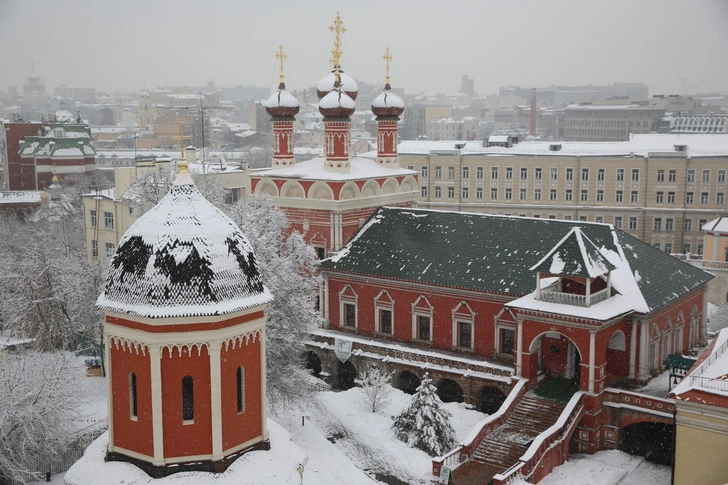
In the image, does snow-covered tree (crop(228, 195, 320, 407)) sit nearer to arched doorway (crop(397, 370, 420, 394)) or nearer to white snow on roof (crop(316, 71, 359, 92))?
arched doorway (crop(397, 370, 420, 394))

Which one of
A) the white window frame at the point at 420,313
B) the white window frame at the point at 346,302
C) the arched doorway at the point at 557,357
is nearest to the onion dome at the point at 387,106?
the white window frame at the point at 346,302

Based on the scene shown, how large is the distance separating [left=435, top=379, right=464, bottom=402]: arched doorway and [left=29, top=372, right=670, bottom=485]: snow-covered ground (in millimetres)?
540

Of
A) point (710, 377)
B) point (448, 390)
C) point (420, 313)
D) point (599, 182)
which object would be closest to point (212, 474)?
point (710, 377)

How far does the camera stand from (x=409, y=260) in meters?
30.0

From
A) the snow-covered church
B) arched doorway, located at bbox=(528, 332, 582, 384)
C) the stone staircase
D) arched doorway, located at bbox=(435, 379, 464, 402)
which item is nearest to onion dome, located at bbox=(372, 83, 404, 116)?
arched doorway, located at bbox=(435, 379, 464, 402)

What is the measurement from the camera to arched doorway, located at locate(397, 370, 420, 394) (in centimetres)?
2838

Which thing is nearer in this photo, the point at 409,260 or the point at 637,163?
the point at 409,260

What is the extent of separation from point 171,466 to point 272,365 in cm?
1041

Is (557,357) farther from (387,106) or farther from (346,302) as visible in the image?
(387,106)

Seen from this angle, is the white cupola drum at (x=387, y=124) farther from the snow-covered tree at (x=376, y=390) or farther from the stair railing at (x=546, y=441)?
the stair railing at (x=546, y=441)

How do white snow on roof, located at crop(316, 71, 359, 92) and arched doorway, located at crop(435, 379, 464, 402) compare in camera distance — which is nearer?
arched doorway, located at crop(435, 379, 464, 402)

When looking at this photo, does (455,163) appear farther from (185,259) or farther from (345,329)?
(185,259)

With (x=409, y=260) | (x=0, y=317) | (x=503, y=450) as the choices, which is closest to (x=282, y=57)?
(x=409, y=260)

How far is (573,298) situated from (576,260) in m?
1.11
